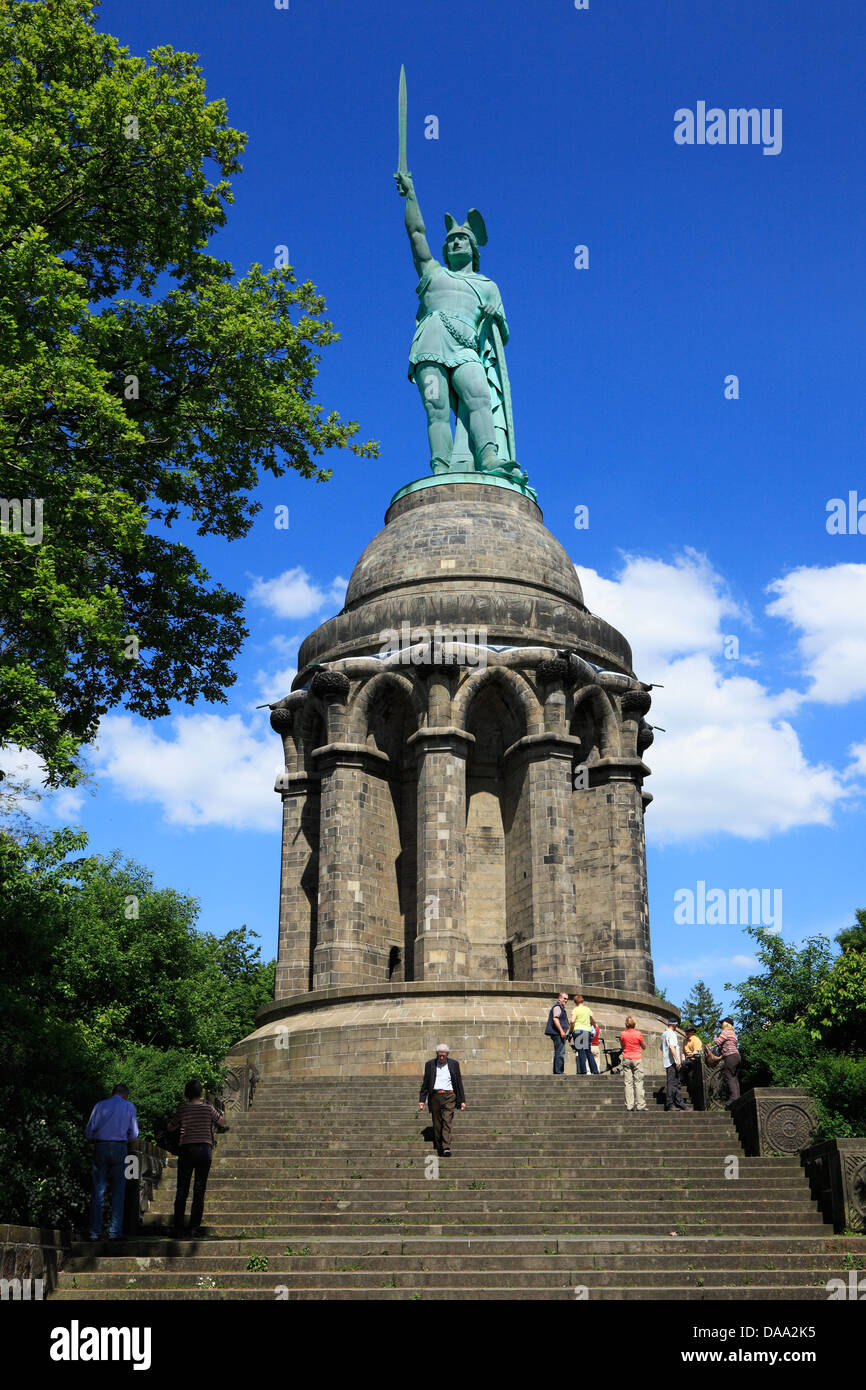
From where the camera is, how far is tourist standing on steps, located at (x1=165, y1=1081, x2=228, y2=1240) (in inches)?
533

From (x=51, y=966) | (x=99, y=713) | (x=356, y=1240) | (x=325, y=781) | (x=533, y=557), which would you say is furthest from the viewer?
(x=51, y=966)

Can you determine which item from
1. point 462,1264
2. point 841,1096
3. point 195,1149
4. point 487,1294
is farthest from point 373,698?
point 487,1294

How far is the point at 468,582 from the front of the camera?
104 ft

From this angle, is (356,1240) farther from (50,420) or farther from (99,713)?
(50,420)

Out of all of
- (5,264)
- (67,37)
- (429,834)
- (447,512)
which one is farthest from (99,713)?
(447,512)

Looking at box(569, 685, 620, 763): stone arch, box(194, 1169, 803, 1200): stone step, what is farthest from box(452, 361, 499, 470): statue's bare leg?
box(194, 1169, 803, 1200): stone step

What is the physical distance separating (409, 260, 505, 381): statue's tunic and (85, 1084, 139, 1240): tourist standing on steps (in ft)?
87.0

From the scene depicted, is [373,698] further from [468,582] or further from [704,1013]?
[704,1013]

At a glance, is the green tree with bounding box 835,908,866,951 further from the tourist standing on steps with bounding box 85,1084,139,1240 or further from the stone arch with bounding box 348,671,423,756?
the tourist standing on steps with bounding box 85,1084,139,1240

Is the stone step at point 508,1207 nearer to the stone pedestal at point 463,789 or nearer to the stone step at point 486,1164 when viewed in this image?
the stone step at point 486,1164

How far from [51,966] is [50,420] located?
2453 centimetres

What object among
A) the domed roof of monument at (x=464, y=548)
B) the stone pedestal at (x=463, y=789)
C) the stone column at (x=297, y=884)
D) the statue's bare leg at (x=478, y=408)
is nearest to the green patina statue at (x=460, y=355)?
the statue's bare leg at (x=478, y=408)

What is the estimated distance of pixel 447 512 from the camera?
33.2 meters
